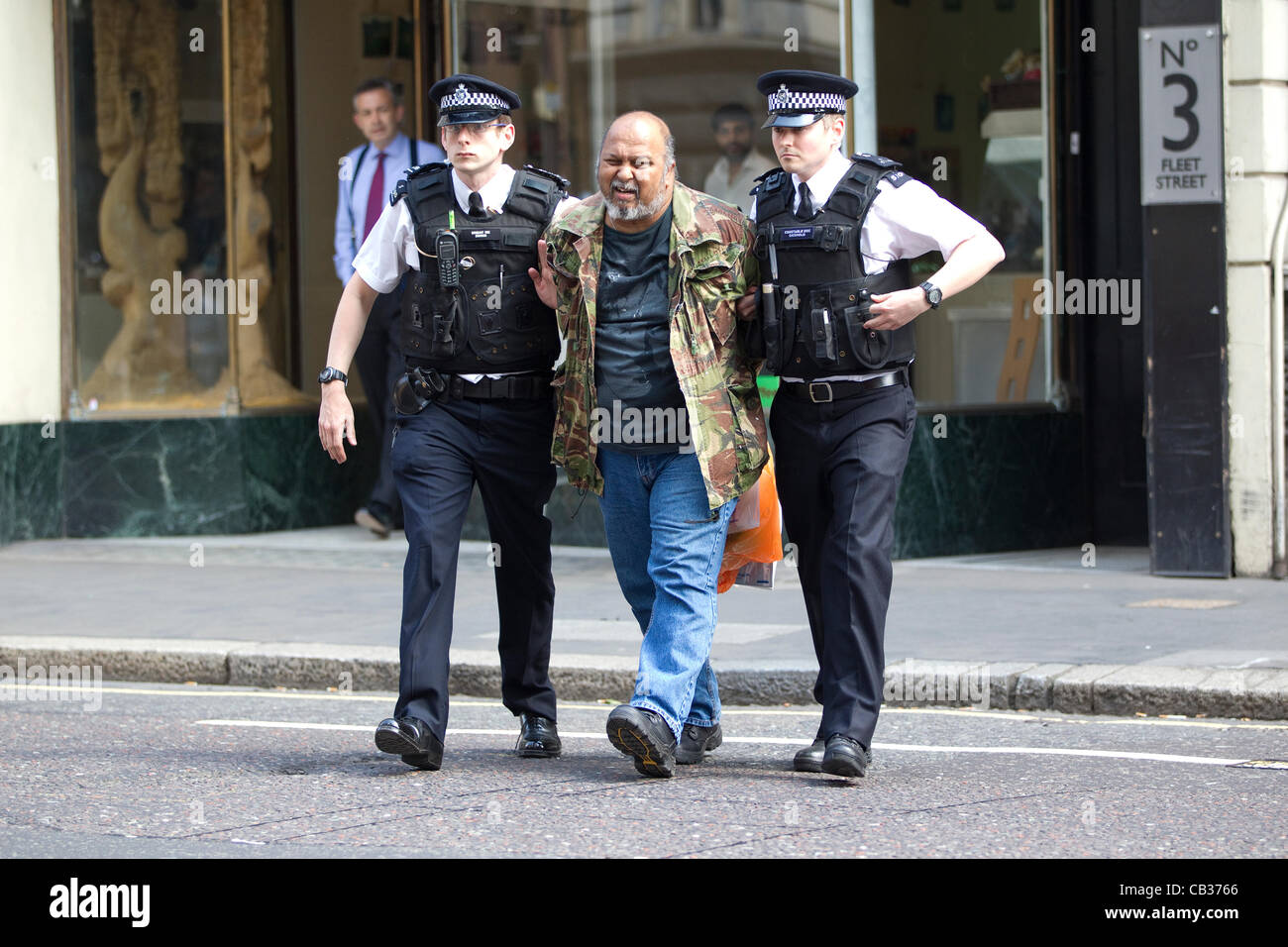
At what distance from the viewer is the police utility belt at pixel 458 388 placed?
610cm

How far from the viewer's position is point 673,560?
5820mm

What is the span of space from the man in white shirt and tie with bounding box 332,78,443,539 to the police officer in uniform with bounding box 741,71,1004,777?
5.64 m

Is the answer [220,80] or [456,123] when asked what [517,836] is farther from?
[220,80]

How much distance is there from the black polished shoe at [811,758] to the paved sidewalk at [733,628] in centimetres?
151

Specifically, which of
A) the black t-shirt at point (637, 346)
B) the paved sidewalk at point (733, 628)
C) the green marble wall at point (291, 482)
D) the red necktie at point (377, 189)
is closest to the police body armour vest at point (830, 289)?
the black t-shirt at point (637, 346)

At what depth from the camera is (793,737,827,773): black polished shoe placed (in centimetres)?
597

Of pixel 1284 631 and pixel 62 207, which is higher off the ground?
pixel 62 207

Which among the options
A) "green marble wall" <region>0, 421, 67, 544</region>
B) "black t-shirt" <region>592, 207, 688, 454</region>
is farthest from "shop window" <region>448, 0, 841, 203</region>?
"black t-shirt" <region>592, 207, 688, 454</region>

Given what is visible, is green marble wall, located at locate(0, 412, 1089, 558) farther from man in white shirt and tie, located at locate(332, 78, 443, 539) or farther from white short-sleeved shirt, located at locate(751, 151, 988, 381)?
white short-sleeved shirt, located at locate(751, 151, 988, 381)

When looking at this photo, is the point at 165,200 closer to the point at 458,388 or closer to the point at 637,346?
the point at 458,388

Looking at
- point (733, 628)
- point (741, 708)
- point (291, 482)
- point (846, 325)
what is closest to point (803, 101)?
point (846, 325)
